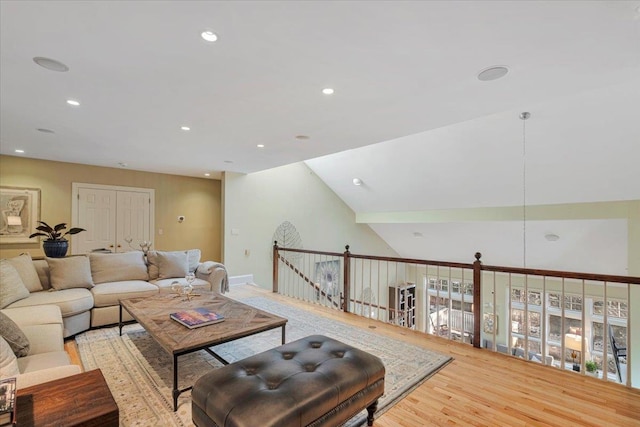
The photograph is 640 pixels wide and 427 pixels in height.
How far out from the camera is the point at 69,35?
182cm

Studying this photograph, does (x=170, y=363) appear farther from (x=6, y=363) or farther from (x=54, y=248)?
(x=54, y=248)

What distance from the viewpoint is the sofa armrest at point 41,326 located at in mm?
2295

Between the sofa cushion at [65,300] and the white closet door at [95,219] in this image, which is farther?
the white closet door at [95,219]

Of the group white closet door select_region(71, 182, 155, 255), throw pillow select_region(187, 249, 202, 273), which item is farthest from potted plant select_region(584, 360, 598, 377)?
white closet door select_region(71, 182, 155, 255)

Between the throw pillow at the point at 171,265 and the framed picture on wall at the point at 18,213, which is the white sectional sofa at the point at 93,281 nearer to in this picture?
the throw pillow at the point at 171,265

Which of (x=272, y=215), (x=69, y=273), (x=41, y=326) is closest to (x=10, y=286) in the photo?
(x=69, y=273)

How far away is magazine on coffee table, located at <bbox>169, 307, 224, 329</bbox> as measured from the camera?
2570 mm

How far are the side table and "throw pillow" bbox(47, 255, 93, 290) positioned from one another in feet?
9.01

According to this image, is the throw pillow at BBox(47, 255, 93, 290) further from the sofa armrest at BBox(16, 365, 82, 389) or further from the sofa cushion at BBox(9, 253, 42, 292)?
the sofa armrest at BBox(16, 365, 82, 389)

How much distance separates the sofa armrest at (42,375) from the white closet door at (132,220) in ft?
15.7

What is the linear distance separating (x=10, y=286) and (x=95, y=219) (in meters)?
2.83

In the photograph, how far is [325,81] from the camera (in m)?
2.37

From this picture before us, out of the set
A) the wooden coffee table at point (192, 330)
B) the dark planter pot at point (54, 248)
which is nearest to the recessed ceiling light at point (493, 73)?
the wooden coffee table at point (192, 330)

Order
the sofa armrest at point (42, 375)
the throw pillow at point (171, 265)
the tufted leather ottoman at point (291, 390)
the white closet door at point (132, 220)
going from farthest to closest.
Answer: the white closet door at point (132, 220) → the throw pillow at point (171, 265) → the sofa armrest at point (42, 375) → the tufted leather ottoman at point (291, 390)
